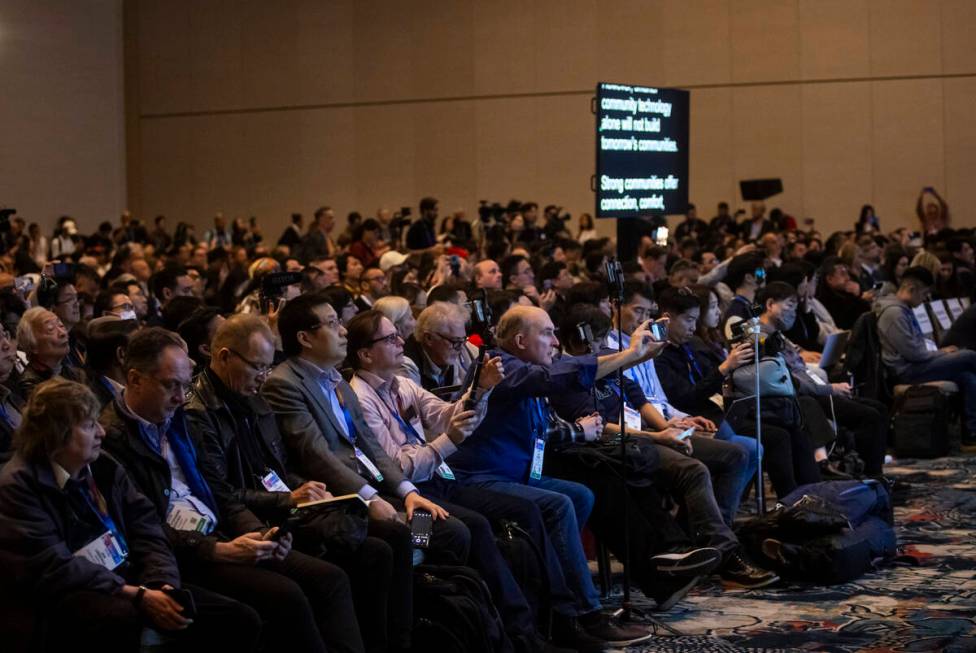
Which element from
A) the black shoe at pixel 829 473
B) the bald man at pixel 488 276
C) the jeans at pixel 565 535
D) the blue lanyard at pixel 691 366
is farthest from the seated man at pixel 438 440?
the bald man at pixel 488 276

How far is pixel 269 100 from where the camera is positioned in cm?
2250

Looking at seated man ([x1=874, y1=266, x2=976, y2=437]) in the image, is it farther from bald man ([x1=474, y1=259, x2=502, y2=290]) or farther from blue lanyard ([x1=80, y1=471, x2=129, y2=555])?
blue lanyard ([x1=80, y1=471, x2=129, y2=555])

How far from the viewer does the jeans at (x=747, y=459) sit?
6453 mm

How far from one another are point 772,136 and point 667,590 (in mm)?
15559

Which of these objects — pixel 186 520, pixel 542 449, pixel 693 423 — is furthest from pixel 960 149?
pixel 186 520

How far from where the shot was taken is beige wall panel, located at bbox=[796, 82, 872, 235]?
65.4 ft

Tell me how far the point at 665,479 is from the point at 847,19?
1518 cm

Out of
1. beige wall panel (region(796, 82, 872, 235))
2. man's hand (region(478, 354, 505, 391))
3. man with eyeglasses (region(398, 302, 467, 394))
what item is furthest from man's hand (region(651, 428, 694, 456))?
beige wall panel (region(796, 82, 872, 235))

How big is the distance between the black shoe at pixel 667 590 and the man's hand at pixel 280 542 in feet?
6.48

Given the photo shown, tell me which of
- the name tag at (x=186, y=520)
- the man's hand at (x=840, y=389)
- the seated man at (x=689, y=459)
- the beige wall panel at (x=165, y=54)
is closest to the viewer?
the name tag at (x=186, y=520)

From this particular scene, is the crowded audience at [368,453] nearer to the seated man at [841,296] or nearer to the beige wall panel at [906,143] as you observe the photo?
the seated man at [841,296]

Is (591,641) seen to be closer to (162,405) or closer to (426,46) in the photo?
(162,405)

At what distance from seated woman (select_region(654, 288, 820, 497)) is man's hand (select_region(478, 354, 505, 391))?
6.48 feet

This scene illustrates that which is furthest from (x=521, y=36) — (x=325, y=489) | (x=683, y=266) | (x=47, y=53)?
(x=325, y=489)
